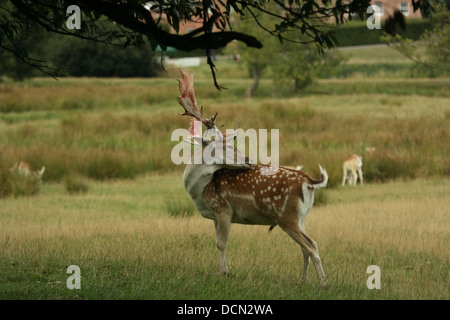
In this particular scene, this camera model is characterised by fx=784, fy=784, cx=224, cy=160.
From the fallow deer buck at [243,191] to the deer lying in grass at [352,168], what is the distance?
10.7m

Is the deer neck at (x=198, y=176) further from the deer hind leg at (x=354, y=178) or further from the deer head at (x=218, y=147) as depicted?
the deer hind leg at (x=354, y=178)

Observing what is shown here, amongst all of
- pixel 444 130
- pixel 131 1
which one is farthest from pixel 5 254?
pixel 444 130

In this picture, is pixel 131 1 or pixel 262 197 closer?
pixel 131 1

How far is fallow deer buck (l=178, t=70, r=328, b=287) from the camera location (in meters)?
6.89

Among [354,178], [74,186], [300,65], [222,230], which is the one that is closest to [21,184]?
[74,186]

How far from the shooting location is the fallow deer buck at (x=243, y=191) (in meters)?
6.89

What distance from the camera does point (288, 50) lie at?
4481 centimetres

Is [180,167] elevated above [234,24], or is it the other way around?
[234,24]

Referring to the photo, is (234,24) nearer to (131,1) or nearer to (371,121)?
(371,121)

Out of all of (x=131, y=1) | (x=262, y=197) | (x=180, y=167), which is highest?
(x=131, y=1)

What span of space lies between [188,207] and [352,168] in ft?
16.3

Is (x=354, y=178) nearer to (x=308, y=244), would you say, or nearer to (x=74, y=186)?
(x=74, y=186)

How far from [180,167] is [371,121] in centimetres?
777

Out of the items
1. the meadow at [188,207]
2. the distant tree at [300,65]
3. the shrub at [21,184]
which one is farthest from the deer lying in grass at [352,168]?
the distant tree at [300,65]
